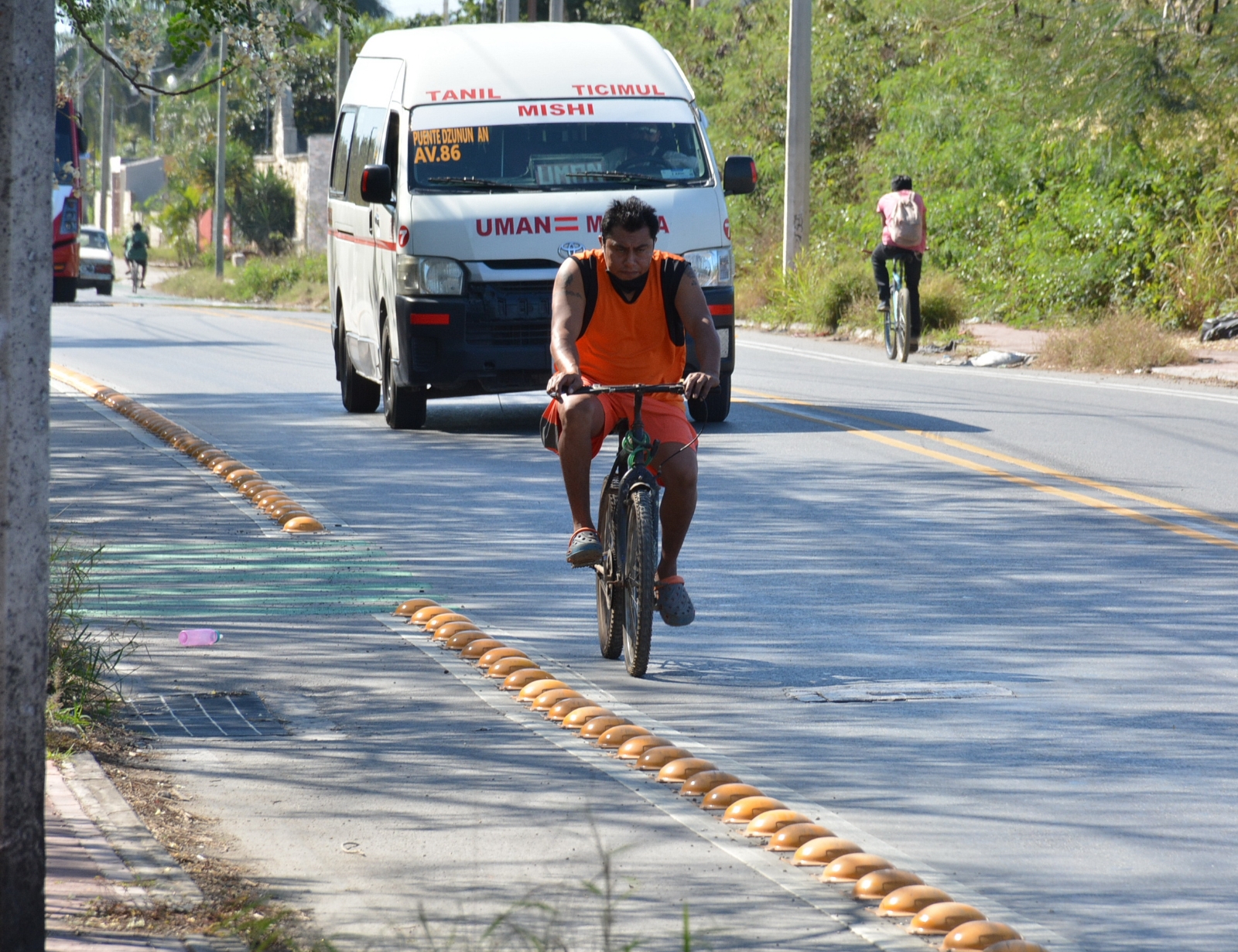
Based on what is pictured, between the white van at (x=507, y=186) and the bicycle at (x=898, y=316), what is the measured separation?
6.42 meters

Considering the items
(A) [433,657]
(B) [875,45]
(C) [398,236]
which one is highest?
(B) [875,45]

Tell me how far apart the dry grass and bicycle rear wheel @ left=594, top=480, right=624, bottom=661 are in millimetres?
13102

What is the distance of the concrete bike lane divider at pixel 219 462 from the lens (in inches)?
401

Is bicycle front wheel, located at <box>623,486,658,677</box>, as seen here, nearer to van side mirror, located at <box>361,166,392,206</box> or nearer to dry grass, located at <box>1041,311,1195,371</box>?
van side mirror, located at <box>361,166,392,206</box>

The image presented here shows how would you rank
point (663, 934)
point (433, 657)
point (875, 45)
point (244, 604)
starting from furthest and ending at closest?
point (875, 45) < point (244, 604) < point (433, 657) < point (663, 934)

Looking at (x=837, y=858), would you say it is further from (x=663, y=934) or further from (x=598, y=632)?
(x=598, y=632)

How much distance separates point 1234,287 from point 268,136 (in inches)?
2245

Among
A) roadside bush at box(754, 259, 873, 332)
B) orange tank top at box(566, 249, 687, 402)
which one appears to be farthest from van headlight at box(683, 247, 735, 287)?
roadside bush at box(754, 259, 873, 332)

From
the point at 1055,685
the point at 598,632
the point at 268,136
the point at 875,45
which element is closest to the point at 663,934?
the point at 1055,685

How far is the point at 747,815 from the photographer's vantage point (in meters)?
5.15

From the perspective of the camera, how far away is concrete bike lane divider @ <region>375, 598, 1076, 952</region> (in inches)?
169

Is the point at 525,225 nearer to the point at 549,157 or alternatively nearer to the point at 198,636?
the point at 549,157

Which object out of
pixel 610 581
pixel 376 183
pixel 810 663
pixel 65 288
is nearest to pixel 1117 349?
pixel 376 183

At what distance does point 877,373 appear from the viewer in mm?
19250
